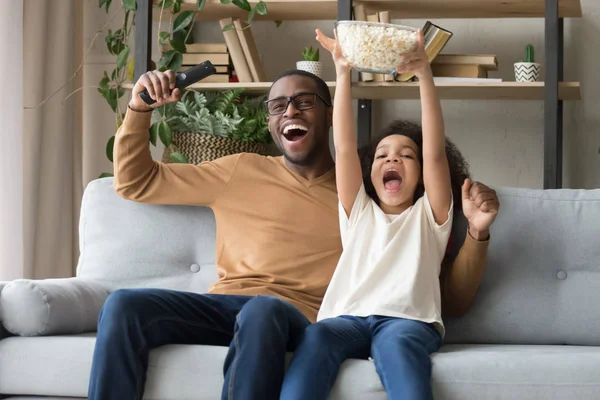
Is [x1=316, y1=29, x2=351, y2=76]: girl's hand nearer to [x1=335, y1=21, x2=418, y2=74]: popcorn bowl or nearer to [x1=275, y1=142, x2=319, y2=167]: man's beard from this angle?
[x1=335, y1=21, x2=418, y2=74]: popcorn bowl

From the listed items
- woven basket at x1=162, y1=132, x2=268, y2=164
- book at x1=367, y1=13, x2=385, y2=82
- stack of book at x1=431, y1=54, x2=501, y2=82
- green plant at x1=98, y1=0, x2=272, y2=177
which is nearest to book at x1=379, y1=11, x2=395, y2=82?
book at x1=367, y1=13, x2=385, y2=82

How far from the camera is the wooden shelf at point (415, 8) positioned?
2996 millimetres

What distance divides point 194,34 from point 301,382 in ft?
7.57

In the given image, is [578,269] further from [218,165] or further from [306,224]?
[218,165]

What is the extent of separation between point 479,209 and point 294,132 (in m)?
0.55

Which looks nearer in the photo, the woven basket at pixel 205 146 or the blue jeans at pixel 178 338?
the blue jeans at pixel 178 338

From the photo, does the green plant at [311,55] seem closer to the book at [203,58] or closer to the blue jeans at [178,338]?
the book at [203,58]

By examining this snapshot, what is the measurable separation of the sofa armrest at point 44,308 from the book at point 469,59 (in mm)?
1631

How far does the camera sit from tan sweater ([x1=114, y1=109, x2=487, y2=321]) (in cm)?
199

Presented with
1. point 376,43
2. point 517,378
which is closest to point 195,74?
point 376,43

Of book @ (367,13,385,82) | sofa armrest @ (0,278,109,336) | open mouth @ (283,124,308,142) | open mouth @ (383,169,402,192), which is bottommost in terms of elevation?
sofa armrest @ (0,278,109,336)

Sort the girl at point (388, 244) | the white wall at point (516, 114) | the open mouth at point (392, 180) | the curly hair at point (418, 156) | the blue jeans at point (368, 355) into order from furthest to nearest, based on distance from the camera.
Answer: the white wall at point (516, 114), the curly hair at point (418, 156), the open mouth at point (392, 180), the girl at point (388, 244), the blue jeans at point (368, 355)

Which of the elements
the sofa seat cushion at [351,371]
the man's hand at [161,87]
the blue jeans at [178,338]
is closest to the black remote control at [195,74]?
the man's hand at [161,87]

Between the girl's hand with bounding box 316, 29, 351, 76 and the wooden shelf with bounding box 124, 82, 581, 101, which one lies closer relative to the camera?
the girl's hand with bounding box 316, 29, 351, 76
